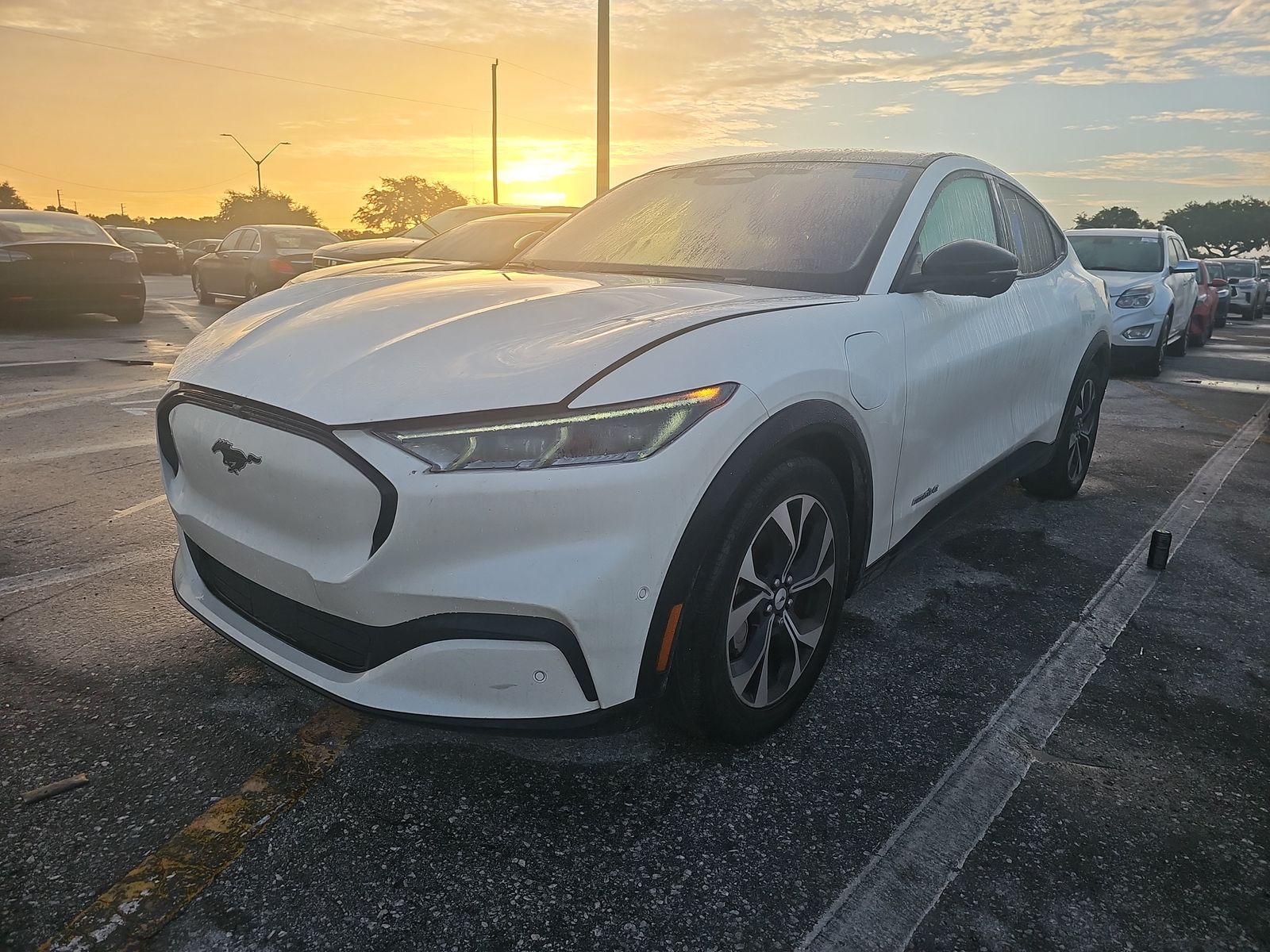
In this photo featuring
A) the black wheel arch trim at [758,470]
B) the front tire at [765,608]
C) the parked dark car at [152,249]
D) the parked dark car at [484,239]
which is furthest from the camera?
the parked dark car at [152,249]

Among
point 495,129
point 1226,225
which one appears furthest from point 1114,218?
point 495,129

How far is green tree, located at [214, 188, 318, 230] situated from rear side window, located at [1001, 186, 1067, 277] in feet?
245

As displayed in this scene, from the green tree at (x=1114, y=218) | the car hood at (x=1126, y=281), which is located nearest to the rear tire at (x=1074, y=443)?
the car hood at (x=1126, y=281)

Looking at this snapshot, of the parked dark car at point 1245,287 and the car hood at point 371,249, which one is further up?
the car hood at point 371,249

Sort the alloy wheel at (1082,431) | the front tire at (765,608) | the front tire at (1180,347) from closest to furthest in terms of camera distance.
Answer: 1. the front tire at (765,608)
2. the alloy wheel at (1082,431)
3. the front tire at (1180,347)

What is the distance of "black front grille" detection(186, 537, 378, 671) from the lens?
6.46 feet

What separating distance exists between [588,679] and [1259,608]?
2.93 metres

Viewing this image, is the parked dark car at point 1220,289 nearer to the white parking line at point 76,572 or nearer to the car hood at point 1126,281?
the car hood at point 1126,281

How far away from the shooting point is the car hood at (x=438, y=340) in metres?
1.92

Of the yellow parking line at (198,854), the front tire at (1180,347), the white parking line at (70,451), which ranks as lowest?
the front tire at (1180,347)

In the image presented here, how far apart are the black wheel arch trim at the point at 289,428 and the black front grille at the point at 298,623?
0.22 m

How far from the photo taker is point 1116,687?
9.26 ft

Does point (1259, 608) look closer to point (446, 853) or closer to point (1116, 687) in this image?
point (1116, 687)

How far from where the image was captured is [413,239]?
1071cm
